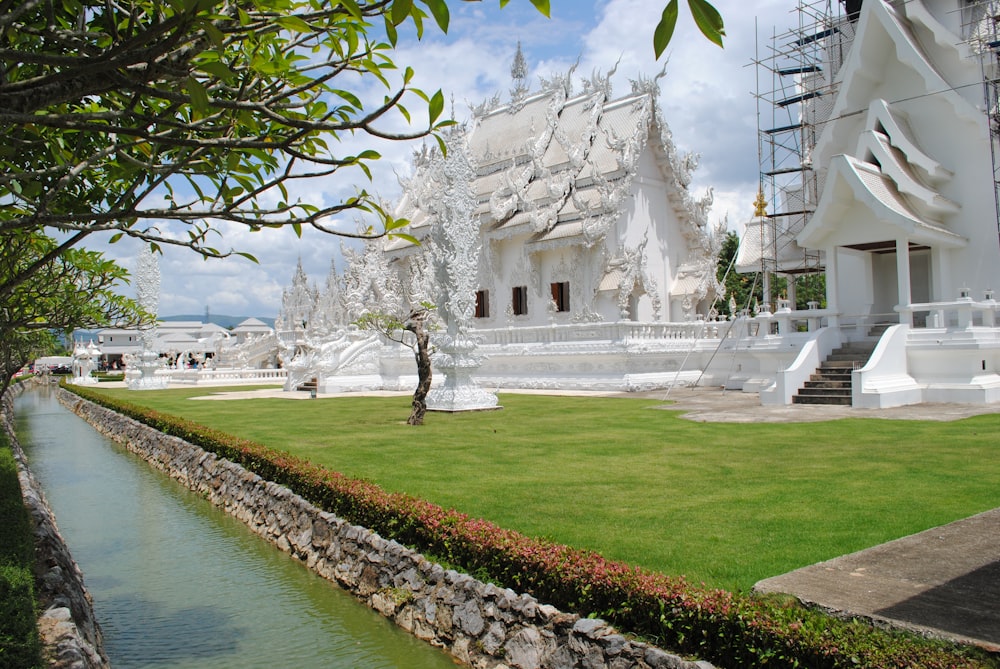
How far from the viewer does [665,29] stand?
201 cm

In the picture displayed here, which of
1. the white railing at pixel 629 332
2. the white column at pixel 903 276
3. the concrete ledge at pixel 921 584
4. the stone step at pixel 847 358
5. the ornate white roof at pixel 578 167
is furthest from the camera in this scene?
the ornate white roof at pixel 578 167

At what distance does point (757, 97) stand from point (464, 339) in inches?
464

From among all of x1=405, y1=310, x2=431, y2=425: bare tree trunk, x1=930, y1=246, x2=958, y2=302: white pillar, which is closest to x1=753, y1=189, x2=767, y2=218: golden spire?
x1=930, y1=246, x2=958, y2=302: white pillar

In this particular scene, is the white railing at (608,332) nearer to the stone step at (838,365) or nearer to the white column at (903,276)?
the stone step at (838,365)

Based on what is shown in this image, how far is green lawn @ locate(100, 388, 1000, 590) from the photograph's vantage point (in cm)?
592

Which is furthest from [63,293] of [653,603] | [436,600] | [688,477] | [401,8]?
[401,8]

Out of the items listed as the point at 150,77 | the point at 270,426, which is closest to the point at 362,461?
the point at 270,426

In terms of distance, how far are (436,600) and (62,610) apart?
2.51 meters

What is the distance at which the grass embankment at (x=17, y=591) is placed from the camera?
12.9 ft

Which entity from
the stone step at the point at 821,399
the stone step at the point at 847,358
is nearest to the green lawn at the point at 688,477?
the stone step at the point at 821,399

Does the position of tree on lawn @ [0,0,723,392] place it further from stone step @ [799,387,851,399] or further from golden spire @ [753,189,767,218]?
golden spire @ [753,189,767,218]

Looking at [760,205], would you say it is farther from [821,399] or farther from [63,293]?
[63,293]

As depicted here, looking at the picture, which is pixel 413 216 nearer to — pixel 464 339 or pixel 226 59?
pixel 464 339

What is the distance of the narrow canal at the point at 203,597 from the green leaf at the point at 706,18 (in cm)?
488
